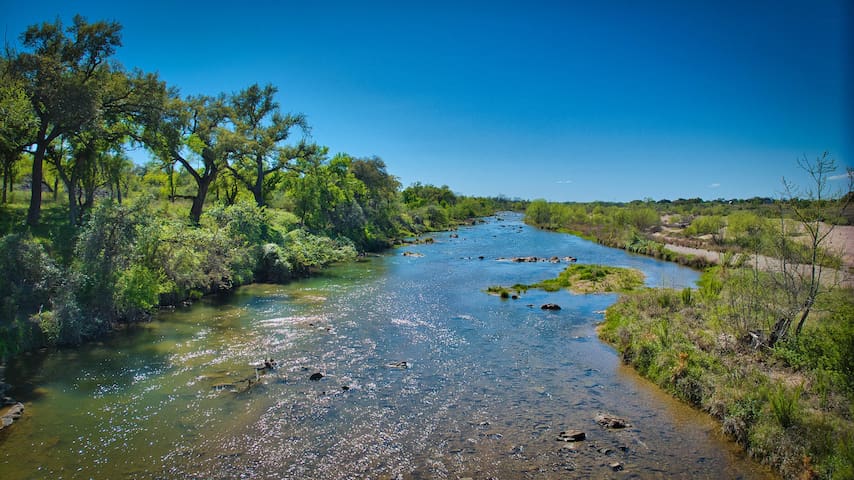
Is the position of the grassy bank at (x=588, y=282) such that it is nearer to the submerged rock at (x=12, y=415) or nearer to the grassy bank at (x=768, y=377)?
the grassy bank at (x=768, y=377)

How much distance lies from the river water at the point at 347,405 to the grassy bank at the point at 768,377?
0.81 metres

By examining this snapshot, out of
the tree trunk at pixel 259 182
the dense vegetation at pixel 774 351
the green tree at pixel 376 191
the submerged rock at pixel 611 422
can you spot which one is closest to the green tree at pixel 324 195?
the tree trunk at pixel 259 182

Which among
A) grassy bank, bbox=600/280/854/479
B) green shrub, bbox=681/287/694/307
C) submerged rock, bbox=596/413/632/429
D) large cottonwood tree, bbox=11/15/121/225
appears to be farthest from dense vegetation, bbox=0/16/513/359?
green shrub, bbox=681/287/694/307

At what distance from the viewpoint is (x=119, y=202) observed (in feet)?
88.5

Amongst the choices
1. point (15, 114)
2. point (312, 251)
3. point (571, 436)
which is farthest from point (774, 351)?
point (312, 251)

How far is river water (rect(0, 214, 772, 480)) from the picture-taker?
11641 mm

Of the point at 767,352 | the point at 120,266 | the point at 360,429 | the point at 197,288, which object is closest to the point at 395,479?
the point at 360,429

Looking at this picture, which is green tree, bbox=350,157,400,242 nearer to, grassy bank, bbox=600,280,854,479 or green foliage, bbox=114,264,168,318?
green foliage, bbox=114,264,168,318

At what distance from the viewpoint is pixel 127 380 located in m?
16.2

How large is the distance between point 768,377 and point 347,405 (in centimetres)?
1403

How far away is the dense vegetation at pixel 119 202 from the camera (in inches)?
760

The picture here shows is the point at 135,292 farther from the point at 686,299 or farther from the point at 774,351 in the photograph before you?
the point at 686,299

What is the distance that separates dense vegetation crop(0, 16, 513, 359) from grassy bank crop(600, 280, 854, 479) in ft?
81.7

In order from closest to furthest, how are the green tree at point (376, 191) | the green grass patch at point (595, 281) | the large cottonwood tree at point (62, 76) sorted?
the large cottonwood tree at point (62, 76) < the green grass patch at point (595, 281) < the green tree at point (376, 191)
